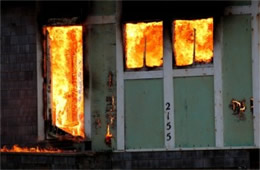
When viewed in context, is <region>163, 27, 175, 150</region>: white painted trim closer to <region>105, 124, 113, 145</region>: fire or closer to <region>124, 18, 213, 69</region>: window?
<region>124, 18, 213, 69</region>: window

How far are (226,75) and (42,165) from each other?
4067 mm

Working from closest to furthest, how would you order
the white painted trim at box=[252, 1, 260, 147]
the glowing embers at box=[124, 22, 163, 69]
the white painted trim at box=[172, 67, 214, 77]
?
the white painted trim at box=[252, 1, 260, 147] → the white painted trim at box=[172, 67, 214, 77] → the glowing embers at box=[124, 22, 163, 69]

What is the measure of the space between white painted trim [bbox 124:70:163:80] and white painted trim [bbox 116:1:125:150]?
121mm

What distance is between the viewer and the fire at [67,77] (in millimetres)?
11414

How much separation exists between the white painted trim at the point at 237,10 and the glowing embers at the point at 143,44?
1.31 m

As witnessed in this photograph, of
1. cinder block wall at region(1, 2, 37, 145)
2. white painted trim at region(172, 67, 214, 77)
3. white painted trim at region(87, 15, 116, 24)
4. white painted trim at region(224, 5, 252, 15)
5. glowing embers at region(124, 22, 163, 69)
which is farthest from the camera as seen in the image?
cinder block wall at region(1, 2, 37, 145)

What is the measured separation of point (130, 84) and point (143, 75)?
0.32 metres

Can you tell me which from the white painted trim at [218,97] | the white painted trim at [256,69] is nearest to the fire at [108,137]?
the white painted trim at [218,97]

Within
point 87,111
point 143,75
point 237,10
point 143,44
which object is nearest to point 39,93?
point 87,111

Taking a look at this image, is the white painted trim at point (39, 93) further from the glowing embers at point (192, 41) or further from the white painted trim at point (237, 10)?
the white painted trim at point (237, 10)

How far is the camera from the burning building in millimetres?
10594

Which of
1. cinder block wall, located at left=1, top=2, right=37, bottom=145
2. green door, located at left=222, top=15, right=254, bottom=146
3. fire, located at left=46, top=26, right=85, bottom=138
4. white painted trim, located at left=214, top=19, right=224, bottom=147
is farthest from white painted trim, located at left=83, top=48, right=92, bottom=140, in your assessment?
green door, located at left=222, top=15, right=254, bottom=146

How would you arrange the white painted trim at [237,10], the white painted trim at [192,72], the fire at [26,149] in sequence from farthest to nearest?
1. the fire at [26,149]
2. the white painted trim at [192,72]
3. the white painted trim at [237,10]

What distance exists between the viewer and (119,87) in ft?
36.5
